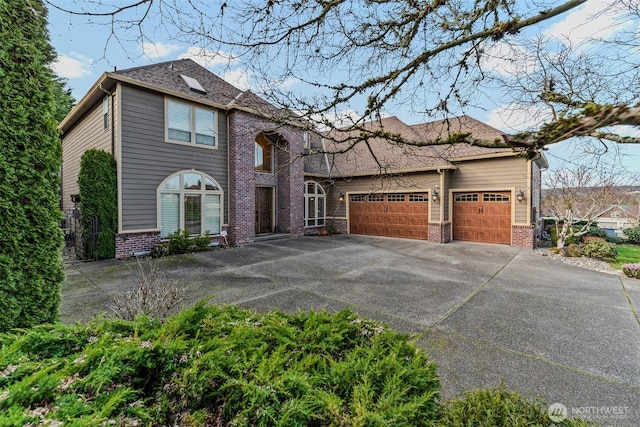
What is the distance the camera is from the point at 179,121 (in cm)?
1008

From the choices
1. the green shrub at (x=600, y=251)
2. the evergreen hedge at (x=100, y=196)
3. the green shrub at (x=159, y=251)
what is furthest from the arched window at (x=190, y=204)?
the green shrub at (x=600, y=251)

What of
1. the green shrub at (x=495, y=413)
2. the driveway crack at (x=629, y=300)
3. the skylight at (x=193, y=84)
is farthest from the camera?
the skylight at (x=193, y=84)

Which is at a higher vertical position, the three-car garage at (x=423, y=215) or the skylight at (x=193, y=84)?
the skylight at (x=193, y=84)

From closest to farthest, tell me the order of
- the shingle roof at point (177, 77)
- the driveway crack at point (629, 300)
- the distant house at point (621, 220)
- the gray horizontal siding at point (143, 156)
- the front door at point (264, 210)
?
the driveway crack at point (629, 300)
the gray horizontal siding at point (143, 156)
the shingle roof at point (177, 77)
the front door at point (264, 210)
the distant house at point (621, 220)

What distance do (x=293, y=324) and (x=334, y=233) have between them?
43.0 ft

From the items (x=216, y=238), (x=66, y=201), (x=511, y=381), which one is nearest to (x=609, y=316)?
(x=511, y=381)

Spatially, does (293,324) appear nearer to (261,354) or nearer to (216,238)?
(261,354)

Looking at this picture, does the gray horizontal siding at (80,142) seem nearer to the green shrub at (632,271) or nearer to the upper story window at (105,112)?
the upper story window at (105,112)

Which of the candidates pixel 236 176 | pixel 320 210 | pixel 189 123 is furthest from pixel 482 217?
pixel 189 123

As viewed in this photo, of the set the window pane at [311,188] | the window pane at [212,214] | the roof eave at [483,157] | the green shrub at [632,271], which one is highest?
the roof eave at [483,157]

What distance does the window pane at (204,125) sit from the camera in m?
10.6

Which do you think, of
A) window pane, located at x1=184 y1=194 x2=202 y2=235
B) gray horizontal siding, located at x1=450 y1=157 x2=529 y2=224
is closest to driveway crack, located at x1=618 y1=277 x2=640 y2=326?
gray horizontal siding, located at x1=450 y1=157 x2=529 y2=224

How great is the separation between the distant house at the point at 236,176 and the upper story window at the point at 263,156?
0.19ft

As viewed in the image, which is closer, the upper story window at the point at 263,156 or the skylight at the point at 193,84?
the skylight at the point at 193,84
